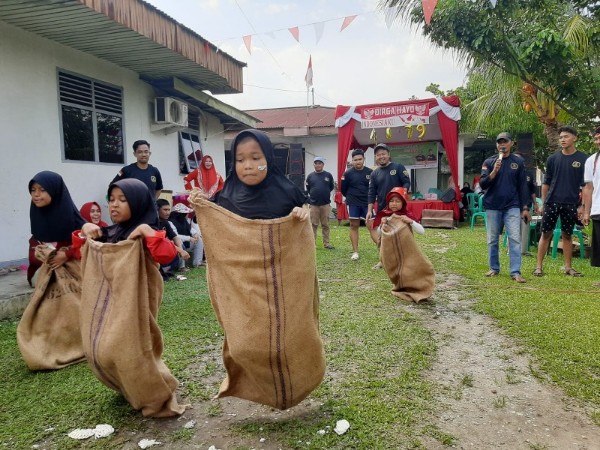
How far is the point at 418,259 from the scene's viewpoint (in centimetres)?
483

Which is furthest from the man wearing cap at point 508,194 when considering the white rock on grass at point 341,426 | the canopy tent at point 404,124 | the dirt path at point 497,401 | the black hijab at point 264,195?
the canopy tent at point 404,124

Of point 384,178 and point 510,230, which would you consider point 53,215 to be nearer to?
point 384,178

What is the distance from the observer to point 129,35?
6121 mm

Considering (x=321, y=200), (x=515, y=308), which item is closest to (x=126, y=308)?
(x=515, y=308)

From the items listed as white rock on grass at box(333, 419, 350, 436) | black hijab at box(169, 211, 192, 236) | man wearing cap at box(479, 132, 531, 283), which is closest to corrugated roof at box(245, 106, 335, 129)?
black hijab at box(169, 211, 192, 236)

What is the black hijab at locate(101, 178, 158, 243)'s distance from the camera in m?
2.77

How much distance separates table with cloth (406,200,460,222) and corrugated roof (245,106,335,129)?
223 inches

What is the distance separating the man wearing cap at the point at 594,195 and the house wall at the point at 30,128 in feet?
21.9

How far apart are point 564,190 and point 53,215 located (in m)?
5.72


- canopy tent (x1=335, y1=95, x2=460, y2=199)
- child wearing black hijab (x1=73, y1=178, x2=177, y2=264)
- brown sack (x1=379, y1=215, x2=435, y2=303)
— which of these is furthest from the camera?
canopy tent (x1=335, y1=95, x2=460, y2=199)

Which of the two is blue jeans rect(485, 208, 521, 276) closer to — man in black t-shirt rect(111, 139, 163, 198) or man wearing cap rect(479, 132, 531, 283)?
man wearing cap rect(479, 132, 531, 283)

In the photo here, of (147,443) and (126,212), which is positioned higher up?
(126,212)

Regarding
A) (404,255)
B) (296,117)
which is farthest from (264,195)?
(296,117)

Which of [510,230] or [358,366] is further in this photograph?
[510,230]
